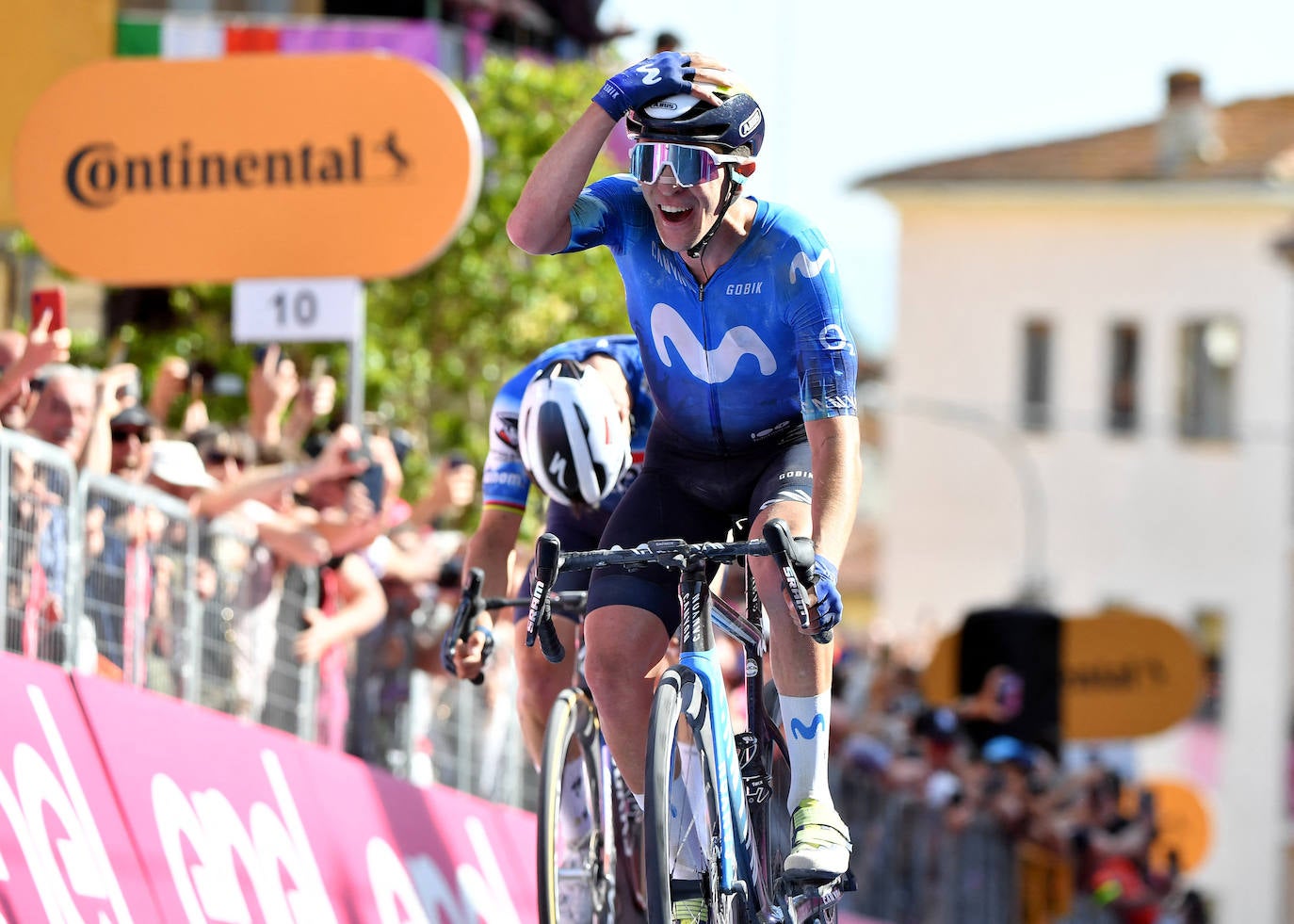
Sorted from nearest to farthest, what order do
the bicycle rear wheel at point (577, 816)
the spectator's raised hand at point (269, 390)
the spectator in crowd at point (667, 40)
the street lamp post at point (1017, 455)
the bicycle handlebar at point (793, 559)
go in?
the bicycle handlebar at point (793, 559) < the bicycle rear wheel at point (577, 816) < the spectator's raised hand at point (269, 390) < the spectator in crowd at point (667, 40) < the street lamp post at point (1017, 455)

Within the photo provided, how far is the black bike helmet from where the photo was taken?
569cm

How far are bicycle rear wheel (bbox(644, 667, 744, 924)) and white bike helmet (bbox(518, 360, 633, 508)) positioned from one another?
0.62 metres

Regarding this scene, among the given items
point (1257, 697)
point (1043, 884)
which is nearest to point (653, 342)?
point (1043, 884)

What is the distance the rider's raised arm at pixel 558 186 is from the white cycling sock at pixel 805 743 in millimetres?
1336

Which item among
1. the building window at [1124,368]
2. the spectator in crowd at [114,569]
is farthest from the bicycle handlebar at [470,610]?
the building window at [1124,368]

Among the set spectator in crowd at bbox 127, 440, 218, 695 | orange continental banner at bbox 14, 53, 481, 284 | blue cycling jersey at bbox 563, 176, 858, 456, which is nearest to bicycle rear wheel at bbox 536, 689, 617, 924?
blue cycling jersey at bbox 563, 176, 858, 456

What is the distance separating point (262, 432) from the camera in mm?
10141

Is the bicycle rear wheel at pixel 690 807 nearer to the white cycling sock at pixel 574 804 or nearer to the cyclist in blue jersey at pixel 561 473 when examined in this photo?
the cyclist in blue jersey at pixel 561 473

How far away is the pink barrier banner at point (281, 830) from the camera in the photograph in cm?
677

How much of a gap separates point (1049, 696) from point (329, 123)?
1134cm

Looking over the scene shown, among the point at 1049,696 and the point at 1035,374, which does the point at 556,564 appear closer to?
the point at 1049,696

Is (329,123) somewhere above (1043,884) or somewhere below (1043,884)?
above

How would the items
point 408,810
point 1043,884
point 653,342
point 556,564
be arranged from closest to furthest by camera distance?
point 556,564, point 653,342, point 408,810, point 1043,884

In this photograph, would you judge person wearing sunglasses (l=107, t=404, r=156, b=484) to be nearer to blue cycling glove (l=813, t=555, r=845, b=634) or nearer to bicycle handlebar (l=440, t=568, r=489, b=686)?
bicycle handlebar (l=440, t=568, r=489, b=686)
